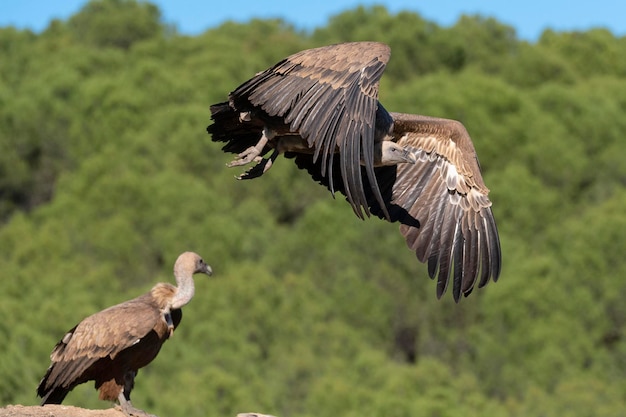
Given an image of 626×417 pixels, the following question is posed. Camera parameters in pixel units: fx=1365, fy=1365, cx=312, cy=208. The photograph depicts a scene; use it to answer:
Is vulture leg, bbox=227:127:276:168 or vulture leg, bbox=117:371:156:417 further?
vulture leg, bbox=117:371:156:417

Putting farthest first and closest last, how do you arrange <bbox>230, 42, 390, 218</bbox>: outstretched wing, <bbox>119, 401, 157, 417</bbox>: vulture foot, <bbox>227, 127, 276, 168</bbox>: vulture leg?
<bbox>119, 401, 157, 417</bbox>: vulture foot, <bbox>227, 127, 276, 168</bbox>: vulture leg, <bbox>230, 42, 390, 218</bbox>: outstretched wing

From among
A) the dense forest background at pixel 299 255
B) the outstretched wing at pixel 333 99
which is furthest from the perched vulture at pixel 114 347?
the dense forest background at pixel 299 255

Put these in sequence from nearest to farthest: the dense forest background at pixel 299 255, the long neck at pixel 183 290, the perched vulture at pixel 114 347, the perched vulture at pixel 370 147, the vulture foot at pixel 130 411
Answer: the perched vulture at pixel 370 147 → the vulture foot at pixel 130 411 → the perched vulture at pixel 114 347 → the long neck at pixel 183 290 → the dense forest background at pixel 299 255

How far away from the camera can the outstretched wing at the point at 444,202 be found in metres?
9.88

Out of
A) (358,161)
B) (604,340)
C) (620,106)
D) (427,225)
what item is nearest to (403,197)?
(427,225)

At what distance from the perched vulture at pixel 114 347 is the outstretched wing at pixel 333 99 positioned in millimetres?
2094

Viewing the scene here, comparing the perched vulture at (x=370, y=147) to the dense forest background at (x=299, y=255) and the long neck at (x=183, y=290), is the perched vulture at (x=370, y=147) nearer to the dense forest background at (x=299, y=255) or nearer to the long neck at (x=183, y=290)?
the long neck at (x=183, y=290)

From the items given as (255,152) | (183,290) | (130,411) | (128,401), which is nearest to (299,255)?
(183,290)

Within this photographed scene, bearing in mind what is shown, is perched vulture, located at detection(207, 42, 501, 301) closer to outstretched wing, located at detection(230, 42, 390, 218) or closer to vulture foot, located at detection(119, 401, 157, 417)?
outstretched wing, located at detection(230, 42, 390, 218)

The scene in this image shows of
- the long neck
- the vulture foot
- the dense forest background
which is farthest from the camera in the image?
the dense forest background

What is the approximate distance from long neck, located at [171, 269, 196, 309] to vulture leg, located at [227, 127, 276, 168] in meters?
1.43

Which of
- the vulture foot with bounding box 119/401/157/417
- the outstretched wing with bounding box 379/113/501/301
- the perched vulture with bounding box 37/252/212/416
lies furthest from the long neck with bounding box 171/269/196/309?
the outstretched wing with bounding box 379/113/501/301

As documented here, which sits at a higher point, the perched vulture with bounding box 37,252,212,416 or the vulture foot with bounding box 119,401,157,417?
the perched vulture with bounding box 37,252,212,416

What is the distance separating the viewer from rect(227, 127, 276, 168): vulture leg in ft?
29.9
